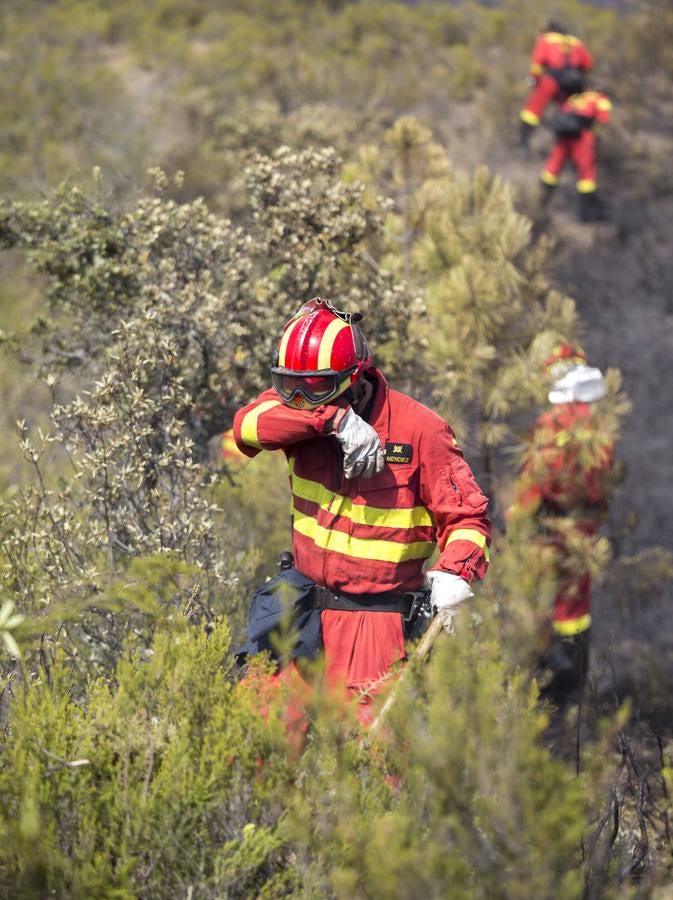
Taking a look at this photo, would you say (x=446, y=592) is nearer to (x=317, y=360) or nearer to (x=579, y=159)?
(x=317, y=360)

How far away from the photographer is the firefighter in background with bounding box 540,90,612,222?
10812 millimetres

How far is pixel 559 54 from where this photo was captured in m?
11.2

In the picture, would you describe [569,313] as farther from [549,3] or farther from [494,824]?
[549,3]

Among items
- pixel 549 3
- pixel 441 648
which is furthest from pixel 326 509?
pixel 549 3

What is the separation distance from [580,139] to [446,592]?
9.28m

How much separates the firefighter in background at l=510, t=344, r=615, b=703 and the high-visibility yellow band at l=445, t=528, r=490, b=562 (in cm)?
170

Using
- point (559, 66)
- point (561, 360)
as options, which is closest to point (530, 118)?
point (559, 66)

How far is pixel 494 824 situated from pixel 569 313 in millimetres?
3891

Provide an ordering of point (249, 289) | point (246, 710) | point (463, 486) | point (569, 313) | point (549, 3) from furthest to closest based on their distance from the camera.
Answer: point (549, 3) < point (569, 313) < point (249, 289) < point (463, 486) < point (246, 710)

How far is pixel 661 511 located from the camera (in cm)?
783

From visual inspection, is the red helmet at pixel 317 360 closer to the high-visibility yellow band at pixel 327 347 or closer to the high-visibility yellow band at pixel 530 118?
the high-visibility yellow band at pixel 327 347

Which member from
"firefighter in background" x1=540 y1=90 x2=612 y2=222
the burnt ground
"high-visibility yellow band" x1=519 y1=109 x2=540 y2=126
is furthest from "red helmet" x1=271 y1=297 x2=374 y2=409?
"high-visibility yellow band" x1=519 y1=109 x2=540 y2=126

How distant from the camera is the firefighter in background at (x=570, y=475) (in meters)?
5.00

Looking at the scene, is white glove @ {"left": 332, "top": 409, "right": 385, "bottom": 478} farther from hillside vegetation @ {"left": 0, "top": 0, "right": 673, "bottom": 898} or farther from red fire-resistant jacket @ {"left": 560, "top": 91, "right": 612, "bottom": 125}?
red fire-resistant jacket @ {"left": 560, "top": 91, "right": 612, "bottom": 125}
